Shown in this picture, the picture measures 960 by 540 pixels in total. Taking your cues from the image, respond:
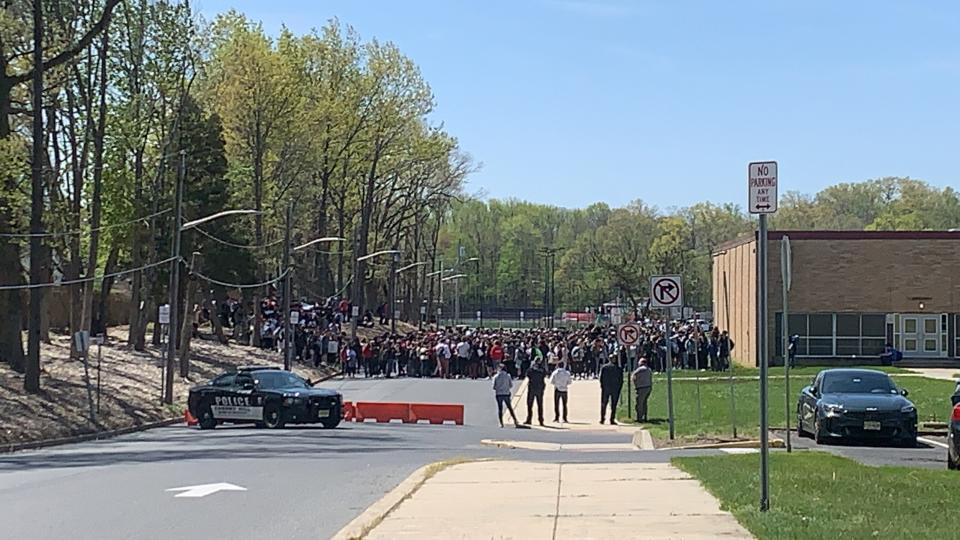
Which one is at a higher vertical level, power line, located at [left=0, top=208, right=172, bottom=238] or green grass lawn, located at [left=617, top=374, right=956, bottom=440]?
power line, located at [left=0, top=208, right=172, bottom=238]

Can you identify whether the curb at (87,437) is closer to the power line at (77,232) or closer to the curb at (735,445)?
the power line at (77,232)

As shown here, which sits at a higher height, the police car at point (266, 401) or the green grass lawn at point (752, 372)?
the green grass lawn at point (752, 372)

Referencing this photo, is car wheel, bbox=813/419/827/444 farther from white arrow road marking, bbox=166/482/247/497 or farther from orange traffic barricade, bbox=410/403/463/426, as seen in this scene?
orange traffic barricade, bbox=410/403/463/426

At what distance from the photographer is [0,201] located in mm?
40000

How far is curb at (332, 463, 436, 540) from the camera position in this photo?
12422 millimetres

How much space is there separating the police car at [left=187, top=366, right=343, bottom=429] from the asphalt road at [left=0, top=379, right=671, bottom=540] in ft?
1.45

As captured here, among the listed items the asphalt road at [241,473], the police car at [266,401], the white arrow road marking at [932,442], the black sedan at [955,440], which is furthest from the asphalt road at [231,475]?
the white arrow road marking at [932,442]

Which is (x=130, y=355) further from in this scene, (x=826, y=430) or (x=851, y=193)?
(x=851, y=193)

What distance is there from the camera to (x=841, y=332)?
63875 millimetres

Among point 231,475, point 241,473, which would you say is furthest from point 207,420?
point 231,475

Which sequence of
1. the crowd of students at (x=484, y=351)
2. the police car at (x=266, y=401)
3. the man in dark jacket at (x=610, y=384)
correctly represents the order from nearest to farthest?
1. the police car at (x=266, y=401)
2. the man in dark jacket at (x=610, y=384)
3. the crowd of students at (x=484, y=351)

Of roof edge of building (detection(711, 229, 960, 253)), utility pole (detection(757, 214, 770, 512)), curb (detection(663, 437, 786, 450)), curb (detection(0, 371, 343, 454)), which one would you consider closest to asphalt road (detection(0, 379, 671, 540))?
curb (detection(0, 371, 343, 454))

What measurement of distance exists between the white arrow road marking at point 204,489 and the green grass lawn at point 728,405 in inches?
385

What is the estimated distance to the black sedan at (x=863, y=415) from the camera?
972 inches
